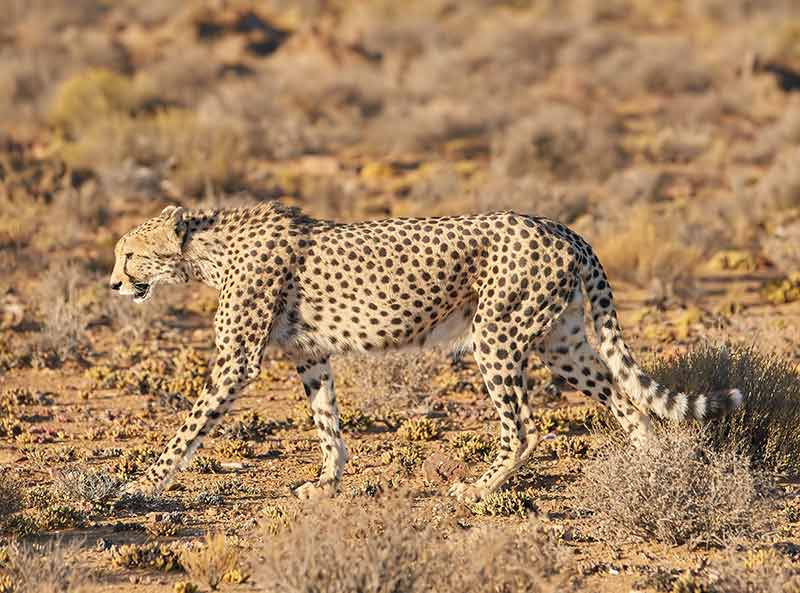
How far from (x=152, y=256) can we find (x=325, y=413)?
4.48 feet

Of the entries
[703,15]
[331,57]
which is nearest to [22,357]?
[331,57]

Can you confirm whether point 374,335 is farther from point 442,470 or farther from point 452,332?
point 442,470

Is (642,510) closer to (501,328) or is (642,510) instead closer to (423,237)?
(501,328)

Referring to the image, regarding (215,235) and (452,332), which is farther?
(215,235)

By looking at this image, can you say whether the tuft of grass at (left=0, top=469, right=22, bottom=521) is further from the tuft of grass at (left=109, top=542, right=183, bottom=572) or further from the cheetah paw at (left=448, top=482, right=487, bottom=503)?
the cheetah paw at (left=448, top=482, right=487, bottom=503)

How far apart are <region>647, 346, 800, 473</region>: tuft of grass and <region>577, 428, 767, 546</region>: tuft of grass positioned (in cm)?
76

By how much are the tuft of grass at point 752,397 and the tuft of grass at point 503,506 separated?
1109 millimetres

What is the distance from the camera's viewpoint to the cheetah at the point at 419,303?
6316mm

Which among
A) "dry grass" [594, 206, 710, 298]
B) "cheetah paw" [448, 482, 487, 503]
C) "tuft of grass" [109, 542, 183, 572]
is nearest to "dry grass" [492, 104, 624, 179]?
"dry grass" [594, 206, 710, 298]

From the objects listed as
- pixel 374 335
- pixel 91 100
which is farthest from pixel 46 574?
pixel 91 100

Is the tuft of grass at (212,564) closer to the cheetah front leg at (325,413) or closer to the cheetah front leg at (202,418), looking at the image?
the cheetah front leg at (202,418)

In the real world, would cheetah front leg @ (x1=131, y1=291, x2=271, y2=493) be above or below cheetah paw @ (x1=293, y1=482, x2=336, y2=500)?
above

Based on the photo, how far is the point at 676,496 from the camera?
5750 millimetres

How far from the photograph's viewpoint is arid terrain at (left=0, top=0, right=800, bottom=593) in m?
5.49
